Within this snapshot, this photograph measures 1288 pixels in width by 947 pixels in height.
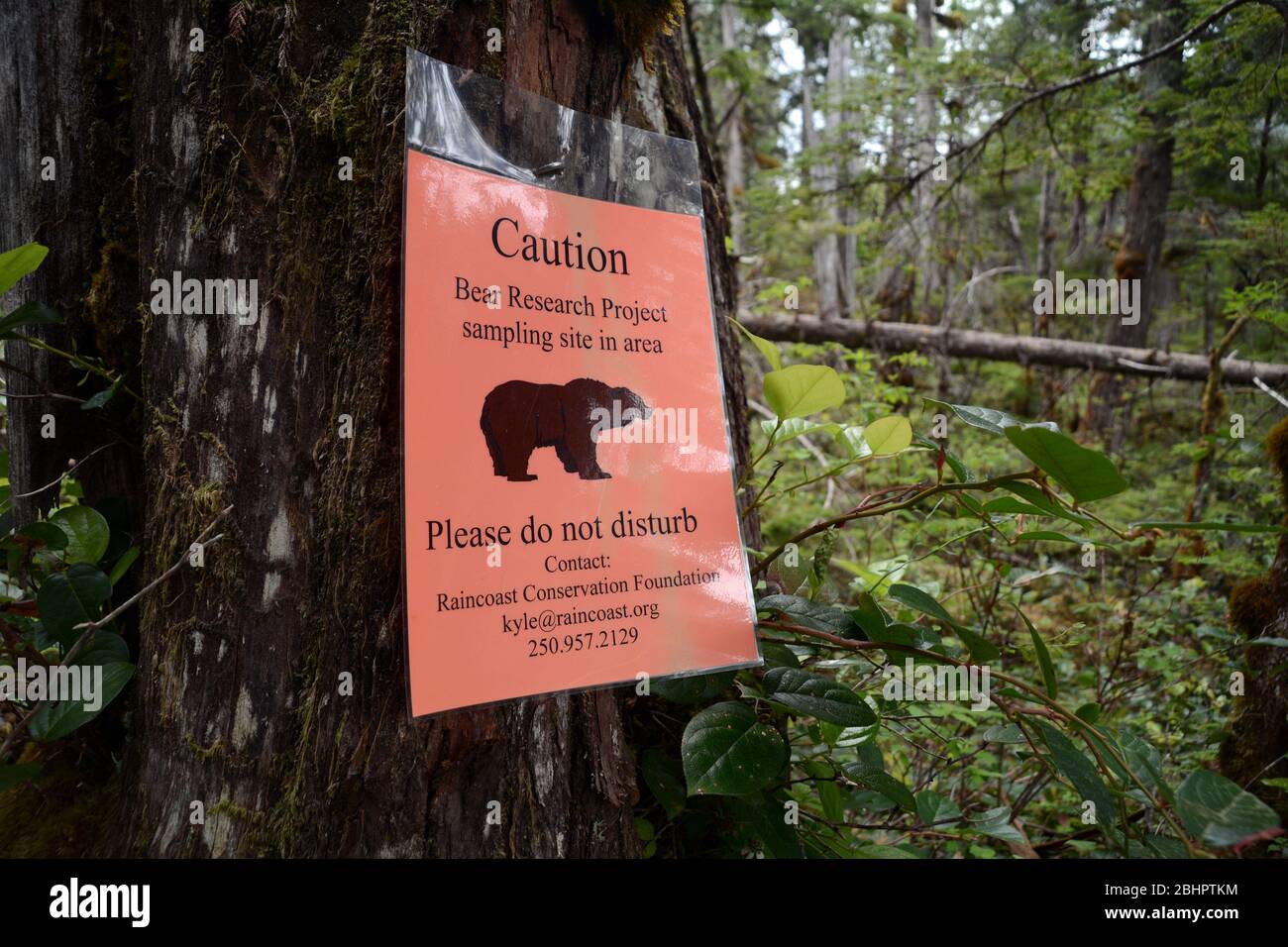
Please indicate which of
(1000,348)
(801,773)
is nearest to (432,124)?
(801,773)

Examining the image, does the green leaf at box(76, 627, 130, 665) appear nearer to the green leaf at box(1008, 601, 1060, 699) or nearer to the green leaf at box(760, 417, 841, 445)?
the green leaf at box(760, 417, 841, 445)

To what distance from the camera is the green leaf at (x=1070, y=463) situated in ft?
2.94

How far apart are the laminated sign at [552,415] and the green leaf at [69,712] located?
50cm

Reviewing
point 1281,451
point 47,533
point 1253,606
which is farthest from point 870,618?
point 1281,451

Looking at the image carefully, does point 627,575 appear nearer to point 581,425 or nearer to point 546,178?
point 581,425

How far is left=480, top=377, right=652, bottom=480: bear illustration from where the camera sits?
954 mm

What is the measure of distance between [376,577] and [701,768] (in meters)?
0.49

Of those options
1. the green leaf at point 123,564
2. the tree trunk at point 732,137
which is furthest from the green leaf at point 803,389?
the tree trunk at point 732,137

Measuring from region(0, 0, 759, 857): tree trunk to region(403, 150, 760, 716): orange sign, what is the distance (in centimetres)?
5

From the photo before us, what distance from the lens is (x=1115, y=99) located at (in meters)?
4.62

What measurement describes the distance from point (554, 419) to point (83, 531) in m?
0.77

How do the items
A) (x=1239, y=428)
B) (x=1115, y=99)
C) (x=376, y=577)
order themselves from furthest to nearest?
(x=1115, y=99) < (x=1239, y=428) < (x=376, y=577)

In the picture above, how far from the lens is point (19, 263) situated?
98cm

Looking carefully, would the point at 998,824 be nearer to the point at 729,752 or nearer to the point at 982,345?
the point at 729,752
